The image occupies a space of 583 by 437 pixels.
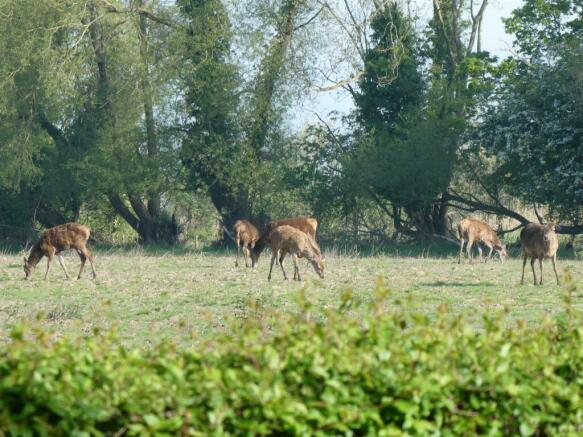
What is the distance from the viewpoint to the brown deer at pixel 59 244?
23.0m

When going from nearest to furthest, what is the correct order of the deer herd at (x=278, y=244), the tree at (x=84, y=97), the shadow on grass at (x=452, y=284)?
the shadow on grass at (x=452, y=284) < the deer herd at (x=278, y=244) < the tree at (x=84, y=97)

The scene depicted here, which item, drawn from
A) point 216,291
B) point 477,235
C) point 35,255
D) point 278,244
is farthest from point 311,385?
point 477,235

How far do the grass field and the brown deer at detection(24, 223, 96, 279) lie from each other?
39cm

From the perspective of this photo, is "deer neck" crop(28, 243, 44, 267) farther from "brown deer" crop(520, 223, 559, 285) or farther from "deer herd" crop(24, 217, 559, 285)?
"brown deer" crop(520, 223, 559, 285)

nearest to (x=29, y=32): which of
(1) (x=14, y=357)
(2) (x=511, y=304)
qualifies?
(2) (x=511, y=304)

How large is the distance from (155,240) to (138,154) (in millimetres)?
3830

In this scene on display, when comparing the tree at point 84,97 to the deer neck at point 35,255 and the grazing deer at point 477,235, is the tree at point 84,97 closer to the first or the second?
the grazing deer at point 477,235

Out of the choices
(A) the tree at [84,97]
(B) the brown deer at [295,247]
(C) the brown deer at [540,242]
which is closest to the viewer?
(C) the brown deer at [540,242]

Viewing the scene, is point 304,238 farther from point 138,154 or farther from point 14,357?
point 138,154

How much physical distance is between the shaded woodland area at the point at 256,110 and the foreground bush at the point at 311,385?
3088 centimetres

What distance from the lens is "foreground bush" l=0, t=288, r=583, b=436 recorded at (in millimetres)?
5152

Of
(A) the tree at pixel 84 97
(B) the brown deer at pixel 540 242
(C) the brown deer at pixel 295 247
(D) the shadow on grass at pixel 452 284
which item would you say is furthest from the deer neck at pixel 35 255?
(A) the tree at pixel 84 97

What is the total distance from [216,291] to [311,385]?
13578 millimetres

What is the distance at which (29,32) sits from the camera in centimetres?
3838
